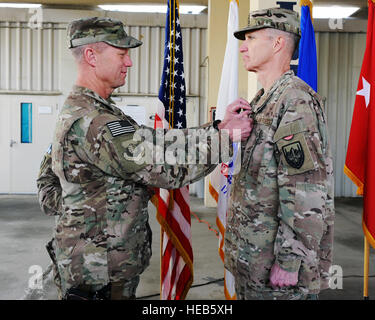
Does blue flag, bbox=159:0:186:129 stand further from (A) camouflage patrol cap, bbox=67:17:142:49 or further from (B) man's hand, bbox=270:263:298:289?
(B) man's hand, bbox=270:263:298:289

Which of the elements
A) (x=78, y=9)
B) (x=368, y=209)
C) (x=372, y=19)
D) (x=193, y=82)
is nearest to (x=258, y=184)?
(x=368, y=209)

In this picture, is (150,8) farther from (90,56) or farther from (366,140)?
(90,56)

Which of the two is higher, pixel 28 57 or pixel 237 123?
pixel 28 57

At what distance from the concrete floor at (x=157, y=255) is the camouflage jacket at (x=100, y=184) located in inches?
86.3

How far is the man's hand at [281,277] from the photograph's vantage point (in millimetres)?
1609

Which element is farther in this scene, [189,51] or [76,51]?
[189,51]

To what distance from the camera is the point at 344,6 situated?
28.9 ft

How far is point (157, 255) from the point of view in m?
5.07

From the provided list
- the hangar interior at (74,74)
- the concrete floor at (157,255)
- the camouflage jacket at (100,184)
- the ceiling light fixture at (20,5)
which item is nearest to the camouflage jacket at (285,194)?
the camouflage jacket at (100,184)

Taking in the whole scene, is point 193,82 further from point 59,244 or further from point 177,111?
point 59,244

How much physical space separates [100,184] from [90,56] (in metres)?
0.53

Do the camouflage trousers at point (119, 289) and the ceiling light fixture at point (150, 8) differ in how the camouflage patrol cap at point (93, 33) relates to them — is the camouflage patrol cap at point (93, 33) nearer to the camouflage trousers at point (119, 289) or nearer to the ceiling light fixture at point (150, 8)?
the camouflage trousers at point (119, 289)

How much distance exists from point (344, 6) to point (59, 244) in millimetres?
8843

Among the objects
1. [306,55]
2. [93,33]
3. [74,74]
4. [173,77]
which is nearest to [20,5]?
[74,74]
